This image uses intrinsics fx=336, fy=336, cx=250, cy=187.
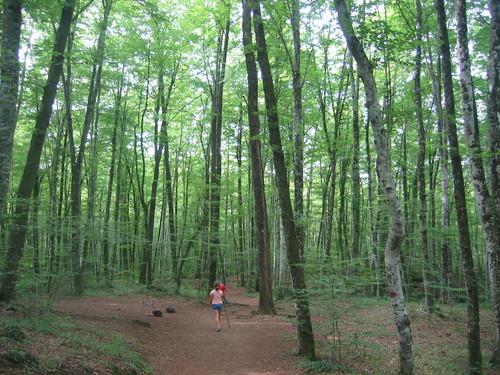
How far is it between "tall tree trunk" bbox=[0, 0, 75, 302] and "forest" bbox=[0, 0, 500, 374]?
0.05 meters

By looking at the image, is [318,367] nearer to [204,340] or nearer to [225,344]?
[225,344]

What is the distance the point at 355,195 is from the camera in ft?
53.5

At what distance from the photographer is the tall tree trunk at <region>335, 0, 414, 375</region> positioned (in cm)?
623

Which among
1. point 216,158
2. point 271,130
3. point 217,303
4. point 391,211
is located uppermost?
point 216,158

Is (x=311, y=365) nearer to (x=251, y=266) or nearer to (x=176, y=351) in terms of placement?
(x=176, y=351)

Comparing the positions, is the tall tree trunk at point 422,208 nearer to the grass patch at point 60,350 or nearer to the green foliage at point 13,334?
the grass patch at point 60,350

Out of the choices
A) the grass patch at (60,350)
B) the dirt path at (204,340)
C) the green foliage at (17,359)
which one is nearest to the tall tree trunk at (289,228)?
the dirt path at (204,340)

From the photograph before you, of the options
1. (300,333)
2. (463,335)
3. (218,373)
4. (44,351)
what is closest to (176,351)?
(218,373)

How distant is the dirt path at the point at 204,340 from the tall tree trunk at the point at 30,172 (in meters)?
2.13

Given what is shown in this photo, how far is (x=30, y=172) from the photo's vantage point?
8.91 meters

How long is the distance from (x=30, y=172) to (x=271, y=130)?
6.47 m

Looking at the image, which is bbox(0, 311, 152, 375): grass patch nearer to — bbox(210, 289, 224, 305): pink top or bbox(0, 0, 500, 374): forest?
bbox(0, 0, 500, 374): forest

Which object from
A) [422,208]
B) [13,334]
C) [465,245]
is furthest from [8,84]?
[422,208]

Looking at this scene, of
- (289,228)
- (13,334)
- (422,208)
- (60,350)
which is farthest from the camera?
(422,208)
